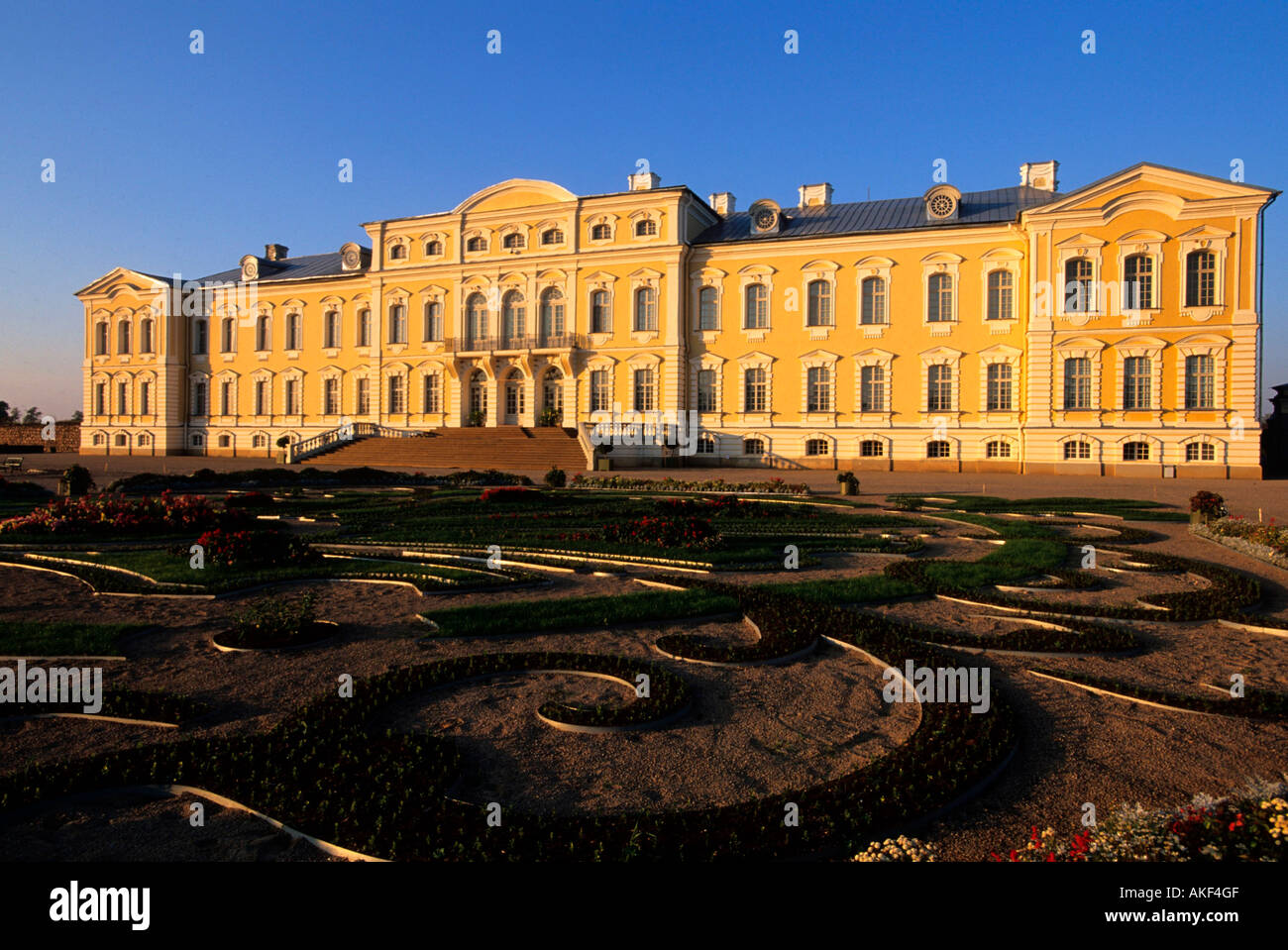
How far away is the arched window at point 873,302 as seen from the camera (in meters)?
35.3

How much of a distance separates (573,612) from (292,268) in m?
47.6

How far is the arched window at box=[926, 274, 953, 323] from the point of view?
34281 millimetres

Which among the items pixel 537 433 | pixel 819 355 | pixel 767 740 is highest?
pixel 819 355

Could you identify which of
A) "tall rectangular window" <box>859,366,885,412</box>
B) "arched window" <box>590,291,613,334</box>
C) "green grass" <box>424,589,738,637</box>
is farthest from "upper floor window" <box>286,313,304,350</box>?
"green grass" <box>424,589,738,637</box>

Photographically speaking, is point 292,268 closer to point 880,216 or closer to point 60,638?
point 880,216

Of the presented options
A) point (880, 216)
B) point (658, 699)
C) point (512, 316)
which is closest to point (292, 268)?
point (512, 316)

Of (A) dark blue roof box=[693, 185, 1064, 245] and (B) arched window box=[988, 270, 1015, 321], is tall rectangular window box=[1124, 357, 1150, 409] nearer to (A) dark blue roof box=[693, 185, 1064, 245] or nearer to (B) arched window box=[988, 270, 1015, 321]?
(B) arched window box=[988, 270, 1015, 321]

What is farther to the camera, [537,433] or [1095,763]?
[537,433]

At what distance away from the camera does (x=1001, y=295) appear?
3344cm

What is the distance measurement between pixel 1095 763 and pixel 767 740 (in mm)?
1729

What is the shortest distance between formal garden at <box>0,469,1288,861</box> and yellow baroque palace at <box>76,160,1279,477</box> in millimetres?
22877
